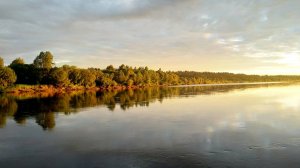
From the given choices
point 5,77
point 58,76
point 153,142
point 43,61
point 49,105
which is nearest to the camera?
point 153,142

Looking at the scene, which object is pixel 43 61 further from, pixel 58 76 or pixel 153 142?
pixel 153 142

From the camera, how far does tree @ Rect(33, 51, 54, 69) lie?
131 meters

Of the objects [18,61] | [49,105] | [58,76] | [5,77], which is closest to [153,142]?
[49,105]

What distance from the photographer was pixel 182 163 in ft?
59.1

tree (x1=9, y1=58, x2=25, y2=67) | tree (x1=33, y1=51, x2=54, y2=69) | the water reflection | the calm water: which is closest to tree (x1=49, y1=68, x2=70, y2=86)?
tree (x1=33, y1=51, x2=54, y2=69)

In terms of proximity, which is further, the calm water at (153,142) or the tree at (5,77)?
the tree at (5,77)

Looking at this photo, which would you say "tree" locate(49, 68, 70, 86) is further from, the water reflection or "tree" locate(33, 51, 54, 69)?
the water reflection

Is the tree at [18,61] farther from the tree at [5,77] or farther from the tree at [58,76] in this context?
the tree at [5,77]

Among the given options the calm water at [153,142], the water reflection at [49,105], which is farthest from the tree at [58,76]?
the calm water at [153,142]

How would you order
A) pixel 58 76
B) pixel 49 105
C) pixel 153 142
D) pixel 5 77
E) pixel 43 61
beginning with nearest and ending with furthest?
pixel 153 142
pixel 49 105
pixel 5 77
pixel 58 76
pixel 43 61

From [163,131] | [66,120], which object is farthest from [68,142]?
[66,120]

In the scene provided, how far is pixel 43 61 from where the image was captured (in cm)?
13175

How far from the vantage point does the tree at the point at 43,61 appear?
131125 millimetres

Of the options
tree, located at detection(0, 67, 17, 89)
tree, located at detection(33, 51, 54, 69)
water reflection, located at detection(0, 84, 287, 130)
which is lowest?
water reflection, located at detection(0, 84, 287, 130)
